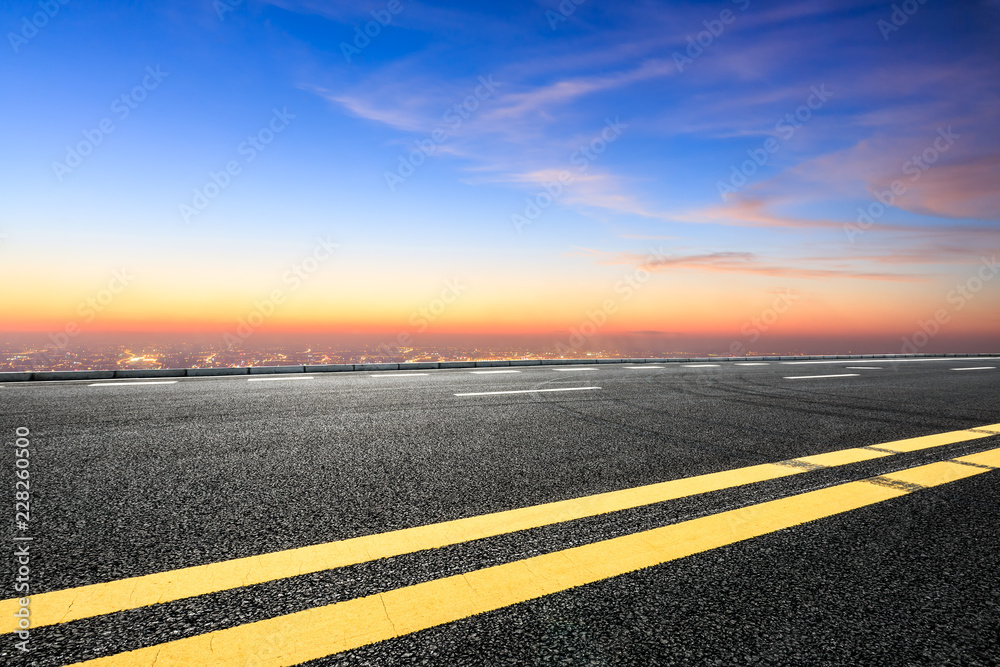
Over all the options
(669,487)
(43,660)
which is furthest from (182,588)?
(669,487)

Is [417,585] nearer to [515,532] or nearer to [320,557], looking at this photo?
[320,557]

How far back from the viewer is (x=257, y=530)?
2352 millimetres

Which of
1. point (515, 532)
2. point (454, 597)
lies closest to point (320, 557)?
point (454, 597)

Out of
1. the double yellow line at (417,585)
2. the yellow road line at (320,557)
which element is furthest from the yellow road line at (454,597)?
the yellow road line at (320,557)

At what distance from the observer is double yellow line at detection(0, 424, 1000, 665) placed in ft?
4.95

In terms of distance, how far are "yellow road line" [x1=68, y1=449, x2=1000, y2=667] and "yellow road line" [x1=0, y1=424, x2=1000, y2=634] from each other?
30cm

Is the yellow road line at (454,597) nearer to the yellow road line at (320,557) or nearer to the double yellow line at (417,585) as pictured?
the double yellow line at (417,585)

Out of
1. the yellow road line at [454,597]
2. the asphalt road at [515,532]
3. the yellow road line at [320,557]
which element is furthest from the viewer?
the yellow road line at [320,557]

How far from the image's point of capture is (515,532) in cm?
234

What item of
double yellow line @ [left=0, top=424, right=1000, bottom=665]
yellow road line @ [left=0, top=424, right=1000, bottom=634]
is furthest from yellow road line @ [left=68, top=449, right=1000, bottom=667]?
yellow road line @ [left=0, top=424, right=1000, bottom=634]

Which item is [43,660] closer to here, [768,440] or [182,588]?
[182,588]

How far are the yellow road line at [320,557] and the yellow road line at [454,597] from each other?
1.00ft

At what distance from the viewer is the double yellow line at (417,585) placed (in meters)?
1.51

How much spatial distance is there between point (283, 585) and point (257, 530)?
61 centimetres
